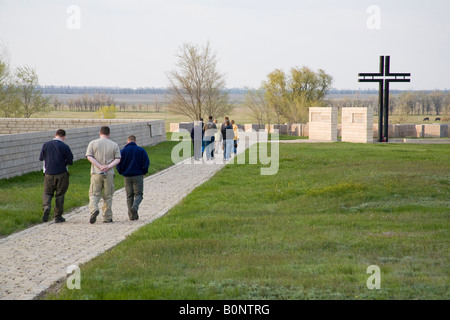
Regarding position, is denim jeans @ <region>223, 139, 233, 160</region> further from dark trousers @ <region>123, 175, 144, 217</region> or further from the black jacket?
the black jacket

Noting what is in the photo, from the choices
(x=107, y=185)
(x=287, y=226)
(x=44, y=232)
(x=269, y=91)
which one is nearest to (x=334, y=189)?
(x=287, y=226)

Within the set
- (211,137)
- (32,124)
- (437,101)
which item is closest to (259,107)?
(32,124)

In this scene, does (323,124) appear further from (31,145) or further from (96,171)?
(96,171)

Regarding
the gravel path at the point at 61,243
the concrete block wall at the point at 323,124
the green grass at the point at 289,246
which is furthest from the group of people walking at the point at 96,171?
the concrete block wall at the point at 323,124

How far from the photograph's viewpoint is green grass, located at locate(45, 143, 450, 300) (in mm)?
7160

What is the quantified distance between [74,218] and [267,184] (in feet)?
23.2

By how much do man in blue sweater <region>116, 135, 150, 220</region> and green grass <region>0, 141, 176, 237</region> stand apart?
6.28 feet

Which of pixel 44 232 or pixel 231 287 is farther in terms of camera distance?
pixel 44 232

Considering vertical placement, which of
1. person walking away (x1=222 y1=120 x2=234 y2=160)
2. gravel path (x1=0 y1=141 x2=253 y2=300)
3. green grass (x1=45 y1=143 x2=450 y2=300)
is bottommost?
gravel path (x1=0 y1=141 x2=253 y2=300)

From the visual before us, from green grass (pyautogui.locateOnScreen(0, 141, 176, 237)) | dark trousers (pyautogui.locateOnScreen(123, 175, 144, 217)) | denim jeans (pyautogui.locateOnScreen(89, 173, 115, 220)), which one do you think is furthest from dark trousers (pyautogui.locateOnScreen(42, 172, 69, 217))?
dark trousers (pyautogui.locateOnScreen(123, 175, 144, 217))

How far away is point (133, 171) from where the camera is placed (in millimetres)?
12977
